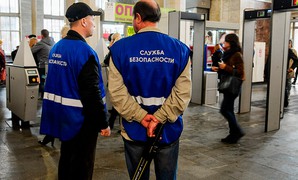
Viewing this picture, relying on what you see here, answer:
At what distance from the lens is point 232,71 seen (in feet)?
14.8

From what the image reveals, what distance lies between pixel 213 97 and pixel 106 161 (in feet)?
15.1

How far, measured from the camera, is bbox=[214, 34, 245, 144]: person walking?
447cm

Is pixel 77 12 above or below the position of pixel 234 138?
above

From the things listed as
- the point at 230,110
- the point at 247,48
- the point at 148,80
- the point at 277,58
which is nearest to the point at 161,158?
the point at 148,80

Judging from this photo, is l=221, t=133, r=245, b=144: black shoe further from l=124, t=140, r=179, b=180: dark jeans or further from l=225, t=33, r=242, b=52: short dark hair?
l=124, t=140, r=179, b=180: dark jeans

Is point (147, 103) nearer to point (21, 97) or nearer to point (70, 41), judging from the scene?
point (70, 41)

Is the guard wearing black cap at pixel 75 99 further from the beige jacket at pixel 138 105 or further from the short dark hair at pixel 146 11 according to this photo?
the short dark hair at pixel 146 11

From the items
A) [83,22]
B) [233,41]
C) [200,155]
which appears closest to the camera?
[83,22]

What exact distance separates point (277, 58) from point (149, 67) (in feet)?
12.6

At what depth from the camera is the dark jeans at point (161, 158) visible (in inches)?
72.9

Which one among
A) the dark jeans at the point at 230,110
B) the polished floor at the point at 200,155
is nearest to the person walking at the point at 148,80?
the polished floor at the point at 200,155

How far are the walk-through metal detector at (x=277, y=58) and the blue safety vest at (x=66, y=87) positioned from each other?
367 cm

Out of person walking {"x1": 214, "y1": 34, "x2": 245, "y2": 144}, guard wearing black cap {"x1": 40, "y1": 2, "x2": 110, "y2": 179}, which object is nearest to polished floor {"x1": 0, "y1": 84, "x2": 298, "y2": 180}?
person walking {"x1": 214, "y1": 34, "x2": 245, "y2": 144}

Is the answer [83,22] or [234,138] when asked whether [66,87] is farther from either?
[234,138]
